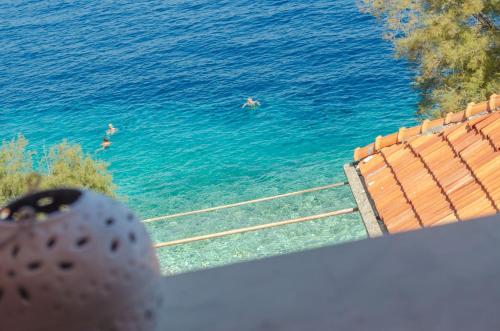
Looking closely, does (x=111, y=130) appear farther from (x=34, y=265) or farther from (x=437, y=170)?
(x=34, y=265)

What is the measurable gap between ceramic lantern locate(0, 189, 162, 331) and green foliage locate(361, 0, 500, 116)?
992cm

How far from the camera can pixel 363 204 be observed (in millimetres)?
5988

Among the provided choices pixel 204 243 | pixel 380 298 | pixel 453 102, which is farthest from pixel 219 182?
pixel 380 298

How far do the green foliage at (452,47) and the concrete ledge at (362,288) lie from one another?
9671mm

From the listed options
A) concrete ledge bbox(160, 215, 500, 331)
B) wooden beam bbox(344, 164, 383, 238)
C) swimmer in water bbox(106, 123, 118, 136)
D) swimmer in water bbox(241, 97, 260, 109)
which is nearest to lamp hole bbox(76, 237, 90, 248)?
concrete ledge bbox(160, 215, 500, 331)

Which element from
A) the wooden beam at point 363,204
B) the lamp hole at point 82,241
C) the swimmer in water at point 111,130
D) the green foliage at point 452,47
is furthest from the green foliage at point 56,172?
the lamp hole at point 82,241

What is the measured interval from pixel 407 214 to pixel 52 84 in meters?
16.4

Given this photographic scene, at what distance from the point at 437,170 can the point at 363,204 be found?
0.65m

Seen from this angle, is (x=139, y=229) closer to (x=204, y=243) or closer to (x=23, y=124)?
(x=204, y=243)

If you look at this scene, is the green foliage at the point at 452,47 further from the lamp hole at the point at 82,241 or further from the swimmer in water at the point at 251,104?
the lamp hole at the point at 82,241

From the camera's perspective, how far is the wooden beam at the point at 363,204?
18.4 feet

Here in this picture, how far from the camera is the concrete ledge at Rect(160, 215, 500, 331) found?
3.32 feet

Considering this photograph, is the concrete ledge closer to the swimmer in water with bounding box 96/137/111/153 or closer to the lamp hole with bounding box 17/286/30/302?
the lamp hole with bounding box 17/286/30/302

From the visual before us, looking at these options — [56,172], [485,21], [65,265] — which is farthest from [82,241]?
[485,21]
